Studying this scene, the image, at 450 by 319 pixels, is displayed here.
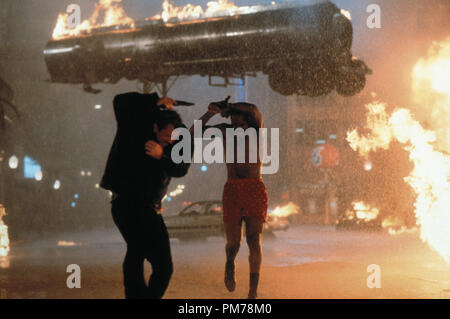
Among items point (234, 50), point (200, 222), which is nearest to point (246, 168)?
point (234, 50)

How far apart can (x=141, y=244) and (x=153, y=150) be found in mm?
709

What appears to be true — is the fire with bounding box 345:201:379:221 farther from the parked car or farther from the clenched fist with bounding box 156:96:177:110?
the clenched fist with bounding box 156:96:177:110

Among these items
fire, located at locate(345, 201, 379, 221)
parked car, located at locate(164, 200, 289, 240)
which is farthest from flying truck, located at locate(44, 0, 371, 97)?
fire, located at locate(345, 201, 379, 221)

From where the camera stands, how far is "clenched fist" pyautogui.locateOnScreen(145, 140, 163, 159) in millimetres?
4023

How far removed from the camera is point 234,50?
1373 centimetres

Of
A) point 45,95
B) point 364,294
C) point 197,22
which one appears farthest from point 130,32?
point 45,95

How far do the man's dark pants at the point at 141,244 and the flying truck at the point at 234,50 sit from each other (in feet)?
31.6

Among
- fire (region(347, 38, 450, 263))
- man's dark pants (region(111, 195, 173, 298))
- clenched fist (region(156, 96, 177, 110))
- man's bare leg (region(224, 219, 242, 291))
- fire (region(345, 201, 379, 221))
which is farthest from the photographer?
fire (region(345, 201, 379, 221))

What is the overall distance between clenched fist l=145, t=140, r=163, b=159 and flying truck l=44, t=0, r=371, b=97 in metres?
9.43

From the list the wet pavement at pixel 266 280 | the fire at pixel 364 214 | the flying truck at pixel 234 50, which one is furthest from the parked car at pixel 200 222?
the fire at pixel 364 214

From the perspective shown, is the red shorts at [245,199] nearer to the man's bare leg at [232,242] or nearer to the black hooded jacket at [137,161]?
the man's bare leg at [232,242]

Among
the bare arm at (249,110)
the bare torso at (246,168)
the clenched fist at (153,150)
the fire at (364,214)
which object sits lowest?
the fire at (364,214)

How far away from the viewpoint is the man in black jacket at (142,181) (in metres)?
4.00

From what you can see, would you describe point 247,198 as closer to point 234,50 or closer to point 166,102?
point 166,102
